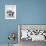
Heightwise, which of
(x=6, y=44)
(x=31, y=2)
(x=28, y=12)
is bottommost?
(x=6, y=44)

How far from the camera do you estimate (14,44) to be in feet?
11.3

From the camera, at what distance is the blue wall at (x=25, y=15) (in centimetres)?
350

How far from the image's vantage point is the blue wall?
3.50m

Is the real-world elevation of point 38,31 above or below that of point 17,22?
below

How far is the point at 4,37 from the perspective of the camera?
3516mm

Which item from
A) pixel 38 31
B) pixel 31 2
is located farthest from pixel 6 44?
pixel 31 2

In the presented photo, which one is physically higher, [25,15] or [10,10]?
[10,10]

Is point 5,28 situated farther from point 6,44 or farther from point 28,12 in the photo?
point 28,12

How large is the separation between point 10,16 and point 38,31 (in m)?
0.87

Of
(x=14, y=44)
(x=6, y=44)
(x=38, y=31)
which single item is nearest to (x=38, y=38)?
(x=38, y=31)

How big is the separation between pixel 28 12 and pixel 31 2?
29cm

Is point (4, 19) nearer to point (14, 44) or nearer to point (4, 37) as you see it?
point (4, 37)

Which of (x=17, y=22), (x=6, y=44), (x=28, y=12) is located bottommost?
(x=6, y=44)

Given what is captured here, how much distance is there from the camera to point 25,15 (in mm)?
3518
